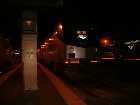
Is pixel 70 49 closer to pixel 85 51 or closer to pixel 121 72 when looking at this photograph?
pixel 85 51

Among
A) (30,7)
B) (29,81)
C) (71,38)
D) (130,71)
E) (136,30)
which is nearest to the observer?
(30,7)

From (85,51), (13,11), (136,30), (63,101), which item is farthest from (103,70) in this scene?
(136,30)

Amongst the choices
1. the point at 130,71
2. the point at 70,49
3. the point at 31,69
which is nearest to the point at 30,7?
the point at 31,69

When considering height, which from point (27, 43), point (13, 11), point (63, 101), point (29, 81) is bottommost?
point (63, 101)

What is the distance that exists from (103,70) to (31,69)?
14.0 meters

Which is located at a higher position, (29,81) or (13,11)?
(13,11)

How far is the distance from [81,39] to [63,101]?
12.6m

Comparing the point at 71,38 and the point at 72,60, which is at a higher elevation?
the point at 71,38

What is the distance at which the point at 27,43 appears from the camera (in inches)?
496

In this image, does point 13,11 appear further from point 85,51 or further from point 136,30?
point 136,30

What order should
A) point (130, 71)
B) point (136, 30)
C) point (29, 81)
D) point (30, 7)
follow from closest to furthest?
point (30, 7) → point (29, 81) → point (130, 71) → point (136, 30)

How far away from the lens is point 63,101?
43.3ft

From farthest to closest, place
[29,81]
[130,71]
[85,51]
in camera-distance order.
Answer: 1. [85,51]
2. [130,71]
3. [29,81]

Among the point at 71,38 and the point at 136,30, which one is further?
the point at 136,30
